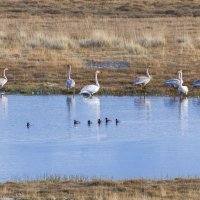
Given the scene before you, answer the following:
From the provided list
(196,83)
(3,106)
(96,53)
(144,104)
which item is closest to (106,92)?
(144,104)

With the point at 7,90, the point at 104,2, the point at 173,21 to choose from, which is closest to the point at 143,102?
the point at 7,90

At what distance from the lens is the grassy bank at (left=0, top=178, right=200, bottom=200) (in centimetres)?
1305

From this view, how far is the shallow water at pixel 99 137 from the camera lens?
16141mm

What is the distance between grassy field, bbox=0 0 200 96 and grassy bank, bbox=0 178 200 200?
1292 cm

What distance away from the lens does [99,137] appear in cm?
2000

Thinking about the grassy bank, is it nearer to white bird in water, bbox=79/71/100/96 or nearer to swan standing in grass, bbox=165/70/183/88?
white bird in water, bbox=79/71/100/96

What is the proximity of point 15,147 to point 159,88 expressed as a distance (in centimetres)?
985

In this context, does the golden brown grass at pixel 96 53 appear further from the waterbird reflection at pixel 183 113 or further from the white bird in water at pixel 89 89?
the waterbird reflection at pixel 183 113

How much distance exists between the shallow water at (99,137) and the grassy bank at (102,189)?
1109mm

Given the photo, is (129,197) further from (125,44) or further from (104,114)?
(125,44)

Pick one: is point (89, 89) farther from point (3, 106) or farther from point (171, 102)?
point (3, 106)

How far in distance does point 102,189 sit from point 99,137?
641cm

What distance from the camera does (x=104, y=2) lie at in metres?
60.1

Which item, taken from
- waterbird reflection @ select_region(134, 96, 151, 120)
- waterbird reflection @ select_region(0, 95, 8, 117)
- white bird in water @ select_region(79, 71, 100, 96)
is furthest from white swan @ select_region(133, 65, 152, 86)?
waterbird reflection @ select_region(0, 95, 8, 117)
